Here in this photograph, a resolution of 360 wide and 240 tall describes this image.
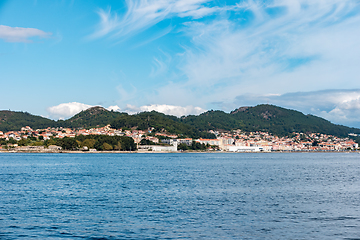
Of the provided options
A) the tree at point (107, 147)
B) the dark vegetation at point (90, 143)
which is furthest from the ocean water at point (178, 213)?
the tree at point (107, 147)

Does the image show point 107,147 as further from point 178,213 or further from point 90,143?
point 178,213

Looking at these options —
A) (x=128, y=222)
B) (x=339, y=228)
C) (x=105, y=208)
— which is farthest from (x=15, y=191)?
(x=339, y=228)

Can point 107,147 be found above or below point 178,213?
above

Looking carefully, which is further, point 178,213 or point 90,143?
point 90,143

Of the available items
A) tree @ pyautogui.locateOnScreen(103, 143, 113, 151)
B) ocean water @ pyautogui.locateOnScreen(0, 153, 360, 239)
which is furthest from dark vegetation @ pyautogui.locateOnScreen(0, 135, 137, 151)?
ocean water @ pyautogui.locateOnScreen(0, 153, 360, 239)

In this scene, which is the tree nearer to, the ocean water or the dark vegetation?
the dark vegetation

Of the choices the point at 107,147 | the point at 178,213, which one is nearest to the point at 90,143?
the point at 107,147

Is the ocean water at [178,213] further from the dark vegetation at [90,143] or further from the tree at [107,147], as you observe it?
the tree at [107,147]

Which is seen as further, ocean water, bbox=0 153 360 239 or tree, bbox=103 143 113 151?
tree, bbox=103 143 113 151

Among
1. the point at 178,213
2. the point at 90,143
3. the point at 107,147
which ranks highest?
the point at 90,143

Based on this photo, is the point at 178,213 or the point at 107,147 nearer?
the point at 178,213

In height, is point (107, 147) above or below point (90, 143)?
below

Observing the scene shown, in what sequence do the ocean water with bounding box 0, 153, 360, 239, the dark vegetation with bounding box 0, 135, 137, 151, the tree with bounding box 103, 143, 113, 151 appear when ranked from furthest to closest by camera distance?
1. the tree with bounding box 103, 143, 113, 151
2. the dark vegetation with bounding box 0, 135, 137, 151
3. the ocean water with bounding box 0, 153, 360, 239

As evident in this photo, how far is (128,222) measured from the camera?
46.8ft
